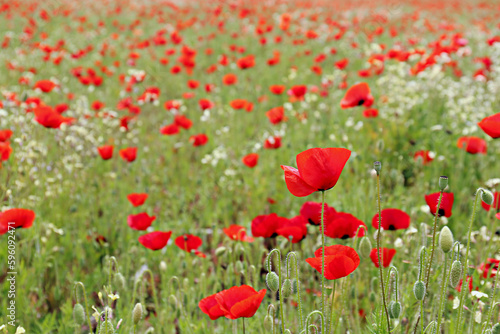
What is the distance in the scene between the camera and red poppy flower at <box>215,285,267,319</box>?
1.30 metres

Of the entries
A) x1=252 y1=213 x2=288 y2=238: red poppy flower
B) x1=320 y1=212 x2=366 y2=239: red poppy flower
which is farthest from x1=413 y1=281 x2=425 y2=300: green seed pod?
x1=252 y1=213 x2=288 y2=238: red poppy flower

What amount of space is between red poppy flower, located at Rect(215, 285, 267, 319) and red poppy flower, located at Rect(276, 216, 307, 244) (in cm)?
47

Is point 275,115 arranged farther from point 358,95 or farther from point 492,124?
point 492,124

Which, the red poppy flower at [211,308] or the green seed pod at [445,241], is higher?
the green seed pod at [445,241]

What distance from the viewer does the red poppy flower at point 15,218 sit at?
1.96 m

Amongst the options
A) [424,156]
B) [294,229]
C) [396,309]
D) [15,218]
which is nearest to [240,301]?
[396,309]

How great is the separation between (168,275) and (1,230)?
92 centimetres

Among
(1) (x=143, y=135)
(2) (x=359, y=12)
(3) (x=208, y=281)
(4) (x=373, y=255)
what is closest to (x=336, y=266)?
(4) (x=373, y=255)

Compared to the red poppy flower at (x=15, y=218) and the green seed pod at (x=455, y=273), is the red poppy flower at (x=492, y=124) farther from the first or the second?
the red poppy flower at (x=15, y=218)

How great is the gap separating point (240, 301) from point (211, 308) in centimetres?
17

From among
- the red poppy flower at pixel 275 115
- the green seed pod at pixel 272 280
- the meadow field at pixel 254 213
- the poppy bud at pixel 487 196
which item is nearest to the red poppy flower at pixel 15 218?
the meadow field at pixel 254 213

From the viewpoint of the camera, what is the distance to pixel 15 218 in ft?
6.53

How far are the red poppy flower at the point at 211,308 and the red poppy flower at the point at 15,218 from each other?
3.22 feet

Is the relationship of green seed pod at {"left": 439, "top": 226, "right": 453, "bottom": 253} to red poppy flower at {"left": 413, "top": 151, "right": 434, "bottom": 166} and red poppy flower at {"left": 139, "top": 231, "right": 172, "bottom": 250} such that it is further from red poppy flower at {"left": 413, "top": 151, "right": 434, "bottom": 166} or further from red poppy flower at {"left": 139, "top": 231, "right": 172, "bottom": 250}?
red poppy flower at {"left": 413, "top": 151, "right": 434, "bottom": 166}
